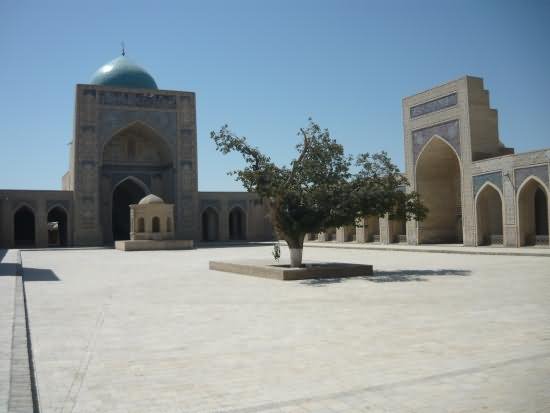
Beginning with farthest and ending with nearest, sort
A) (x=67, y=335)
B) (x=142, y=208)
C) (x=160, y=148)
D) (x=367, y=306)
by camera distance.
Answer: (x=160, y=148)
(x=142, y=208)
(x=367, y=306)
(x=67, y=335)

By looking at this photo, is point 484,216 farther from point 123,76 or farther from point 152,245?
point 123,76

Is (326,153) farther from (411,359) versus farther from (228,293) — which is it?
(411,359)

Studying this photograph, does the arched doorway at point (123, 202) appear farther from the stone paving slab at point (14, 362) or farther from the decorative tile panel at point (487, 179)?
the stone paving slab at point (14, 362)

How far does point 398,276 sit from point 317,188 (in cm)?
234

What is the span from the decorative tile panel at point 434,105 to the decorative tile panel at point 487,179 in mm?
Answer: 3360

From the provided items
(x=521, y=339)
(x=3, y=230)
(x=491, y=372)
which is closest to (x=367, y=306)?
(x=521, y=339)

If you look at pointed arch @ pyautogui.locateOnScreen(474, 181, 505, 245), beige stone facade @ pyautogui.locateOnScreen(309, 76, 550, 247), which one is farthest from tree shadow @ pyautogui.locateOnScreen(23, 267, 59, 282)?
pointed arch @ pyautogui.locateOnScreen(474, 181, 505, 245)

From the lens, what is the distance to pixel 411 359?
4.27 m

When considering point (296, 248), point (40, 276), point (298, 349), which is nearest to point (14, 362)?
point (298, 349)

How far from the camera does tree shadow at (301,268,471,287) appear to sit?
9961 mm

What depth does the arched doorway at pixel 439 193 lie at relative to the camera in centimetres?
2508

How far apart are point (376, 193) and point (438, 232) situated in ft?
50.6

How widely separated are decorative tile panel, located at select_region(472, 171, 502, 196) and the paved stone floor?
12.9 meters

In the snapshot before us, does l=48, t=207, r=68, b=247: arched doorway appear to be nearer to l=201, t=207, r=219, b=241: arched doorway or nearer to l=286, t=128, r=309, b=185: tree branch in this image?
l=201, t=207, r=219, b=241: arched doorway
